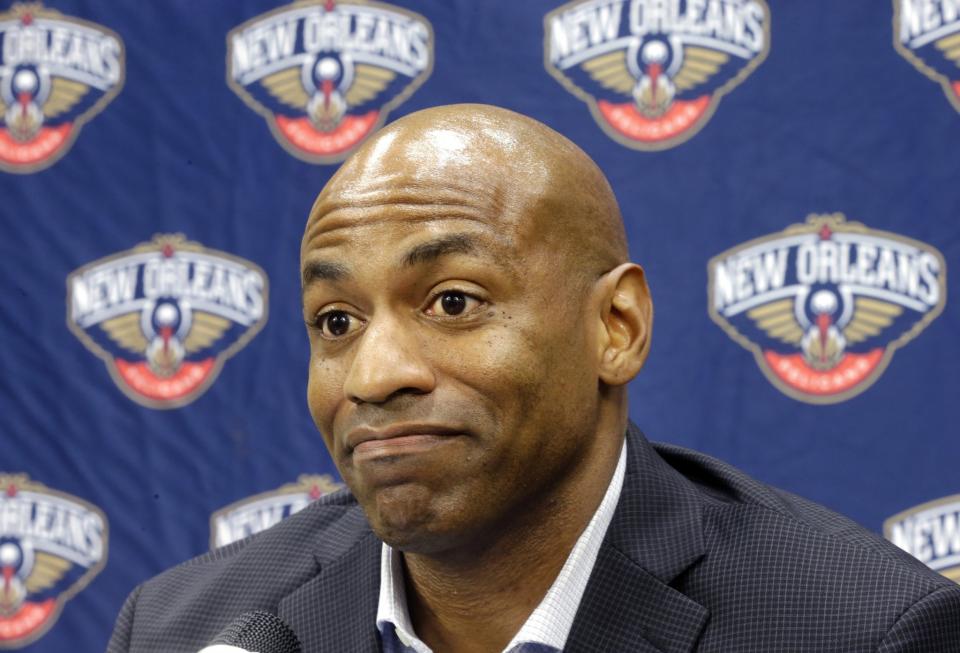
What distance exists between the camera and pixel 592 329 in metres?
1.18

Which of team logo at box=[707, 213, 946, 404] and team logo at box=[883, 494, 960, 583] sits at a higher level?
team logo at box=[707, 213, 946, 404]

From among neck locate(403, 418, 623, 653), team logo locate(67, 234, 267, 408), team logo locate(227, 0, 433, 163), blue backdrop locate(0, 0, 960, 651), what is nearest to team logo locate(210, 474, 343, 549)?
blue backdrop locate(0, 0, 960, 651)

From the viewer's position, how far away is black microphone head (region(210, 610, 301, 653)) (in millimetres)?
801

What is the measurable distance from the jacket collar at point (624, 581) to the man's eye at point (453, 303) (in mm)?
294

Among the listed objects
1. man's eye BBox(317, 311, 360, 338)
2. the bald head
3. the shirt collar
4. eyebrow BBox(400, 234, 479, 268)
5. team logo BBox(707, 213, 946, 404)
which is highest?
team logo BBox(707, 213, 946, 404)

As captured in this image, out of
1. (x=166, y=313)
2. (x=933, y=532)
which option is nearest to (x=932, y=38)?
(x=933, y=532)

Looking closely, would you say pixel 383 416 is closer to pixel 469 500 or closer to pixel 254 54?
pixel 469 500

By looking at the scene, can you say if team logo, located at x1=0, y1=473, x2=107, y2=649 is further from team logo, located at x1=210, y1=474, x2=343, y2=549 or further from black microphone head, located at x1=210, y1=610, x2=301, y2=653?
black microphone head, located at x1=210, y1=610, x2=301, y2=653

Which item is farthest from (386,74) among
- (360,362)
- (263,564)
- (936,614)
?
(936,614)

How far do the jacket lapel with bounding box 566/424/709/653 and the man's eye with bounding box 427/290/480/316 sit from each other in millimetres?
294

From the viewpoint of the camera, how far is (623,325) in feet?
4.00

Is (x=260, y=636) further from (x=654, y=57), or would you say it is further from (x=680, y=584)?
(x=654, y=57)

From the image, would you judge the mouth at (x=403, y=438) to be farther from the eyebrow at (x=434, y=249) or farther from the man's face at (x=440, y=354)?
the eyebrow at (x=434, y=249)

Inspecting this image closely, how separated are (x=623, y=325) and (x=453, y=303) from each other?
0.21 m
